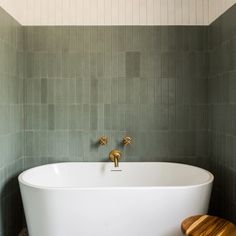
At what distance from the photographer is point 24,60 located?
2861 mm

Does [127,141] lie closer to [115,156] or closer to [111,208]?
[115,156]

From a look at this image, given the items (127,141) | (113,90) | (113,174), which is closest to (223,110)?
(127,141)

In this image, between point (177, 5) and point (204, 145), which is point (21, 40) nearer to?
point (177, 5)

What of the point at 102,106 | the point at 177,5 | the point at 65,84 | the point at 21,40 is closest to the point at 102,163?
the point at 102,106

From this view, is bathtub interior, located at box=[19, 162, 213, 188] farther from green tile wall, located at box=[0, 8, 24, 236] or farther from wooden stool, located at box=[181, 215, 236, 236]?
wooden stool, located at box=[181, 215, 236, 236]

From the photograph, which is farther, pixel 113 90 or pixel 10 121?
pixel 113 90

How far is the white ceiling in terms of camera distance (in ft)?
9.33

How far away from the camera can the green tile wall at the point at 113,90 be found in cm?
286

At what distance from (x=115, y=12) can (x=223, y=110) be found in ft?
4.38

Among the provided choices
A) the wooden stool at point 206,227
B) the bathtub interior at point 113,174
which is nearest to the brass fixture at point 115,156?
the bathtub interior at point 113,174

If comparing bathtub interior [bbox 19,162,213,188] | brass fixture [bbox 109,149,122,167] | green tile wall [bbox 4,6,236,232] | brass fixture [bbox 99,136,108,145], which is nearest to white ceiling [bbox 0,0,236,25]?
green tile wall [bbox 4,6,236,232]

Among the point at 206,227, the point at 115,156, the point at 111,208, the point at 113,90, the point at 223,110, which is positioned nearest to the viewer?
the point at 206,227

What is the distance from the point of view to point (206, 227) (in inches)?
71.1

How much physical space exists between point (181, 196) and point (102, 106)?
1.20 metres
